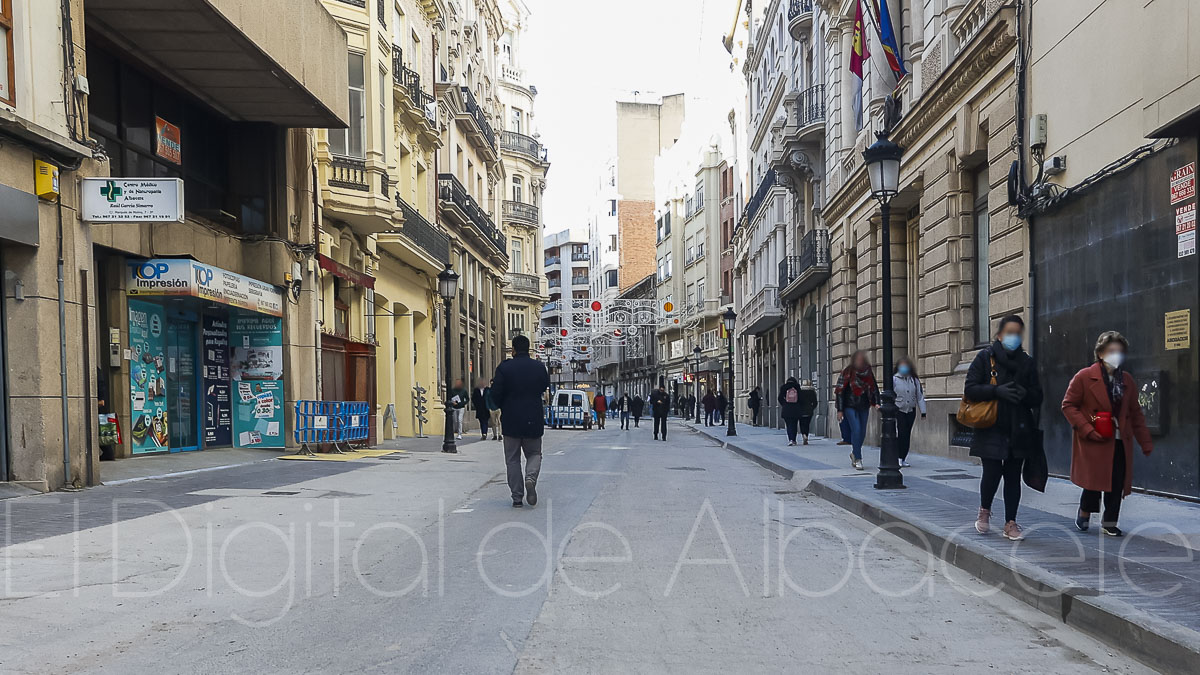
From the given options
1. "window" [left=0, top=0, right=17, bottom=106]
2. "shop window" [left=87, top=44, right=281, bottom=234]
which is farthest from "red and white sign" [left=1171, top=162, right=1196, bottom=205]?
"shop window" [left=87, top=44, right=281, bottom=234]

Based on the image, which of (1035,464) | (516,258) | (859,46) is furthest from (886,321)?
(516,258)

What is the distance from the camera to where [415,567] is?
7.73m

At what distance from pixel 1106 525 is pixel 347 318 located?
20.7 metres

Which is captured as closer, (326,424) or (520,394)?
(520,394)

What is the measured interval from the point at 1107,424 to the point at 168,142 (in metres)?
15.3

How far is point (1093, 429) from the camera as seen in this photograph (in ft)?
26.4

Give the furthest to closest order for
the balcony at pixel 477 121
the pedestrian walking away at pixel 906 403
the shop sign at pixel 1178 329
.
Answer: the balcony at pixel 477 121
the pedestrian walking away at pixel 906 403
the shop sign at pixel 1178 329

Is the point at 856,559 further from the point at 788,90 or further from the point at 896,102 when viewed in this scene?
the point at 788,90

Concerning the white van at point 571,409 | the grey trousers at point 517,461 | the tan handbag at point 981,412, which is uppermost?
the tan handbag at point 981,412

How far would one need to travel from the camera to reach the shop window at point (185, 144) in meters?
15.7

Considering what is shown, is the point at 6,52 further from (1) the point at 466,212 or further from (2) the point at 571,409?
(2) the point at 571,409

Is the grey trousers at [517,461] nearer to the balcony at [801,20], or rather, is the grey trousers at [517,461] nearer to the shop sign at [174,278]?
the shop sign at [174,278]

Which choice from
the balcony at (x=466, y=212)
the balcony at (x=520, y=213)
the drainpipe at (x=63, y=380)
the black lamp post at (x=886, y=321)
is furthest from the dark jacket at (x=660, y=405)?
the balcony at (x=520, y=213)

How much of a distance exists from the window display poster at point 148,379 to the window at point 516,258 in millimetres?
43599
